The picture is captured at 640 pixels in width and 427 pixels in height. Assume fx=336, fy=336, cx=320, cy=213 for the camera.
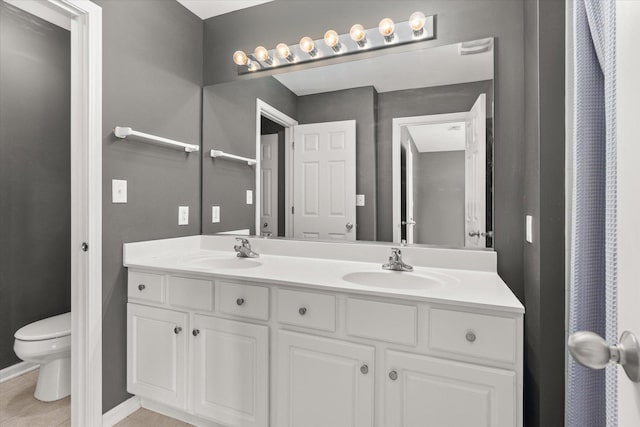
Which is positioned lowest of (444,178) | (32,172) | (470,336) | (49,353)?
(49,353)

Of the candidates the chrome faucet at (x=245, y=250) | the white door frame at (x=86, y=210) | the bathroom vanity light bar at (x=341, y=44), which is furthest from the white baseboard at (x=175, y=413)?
the bathroom vanity light bar at (x=341, y=44)

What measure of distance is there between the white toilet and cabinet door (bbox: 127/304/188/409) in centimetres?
49

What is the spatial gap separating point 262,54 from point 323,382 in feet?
6.13

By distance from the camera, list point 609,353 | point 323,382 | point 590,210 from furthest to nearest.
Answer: point 323,382 < point 590,210 < point 609,353

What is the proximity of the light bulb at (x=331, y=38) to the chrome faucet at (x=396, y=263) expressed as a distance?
1.20m

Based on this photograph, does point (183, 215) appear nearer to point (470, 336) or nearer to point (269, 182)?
point (269, 182)

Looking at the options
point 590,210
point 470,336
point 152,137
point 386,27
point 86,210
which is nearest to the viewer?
point 590,210

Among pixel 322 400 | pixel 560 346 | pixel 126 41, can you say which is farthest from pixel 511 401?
pixel 126 41

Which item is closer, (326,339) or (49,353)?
(326,339)

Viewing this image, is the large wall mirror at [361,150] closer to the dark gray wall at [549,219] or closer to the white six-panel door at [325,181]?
the white six-panel door at [325,181]

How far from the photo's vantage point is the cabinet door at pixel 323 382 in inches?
50.4

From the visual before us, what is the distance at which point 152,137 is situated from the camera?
187 cm

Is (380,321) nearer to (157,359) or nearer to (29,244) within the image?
(157,359)

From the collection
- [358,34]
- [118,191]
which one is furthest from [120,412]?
[358,34]
